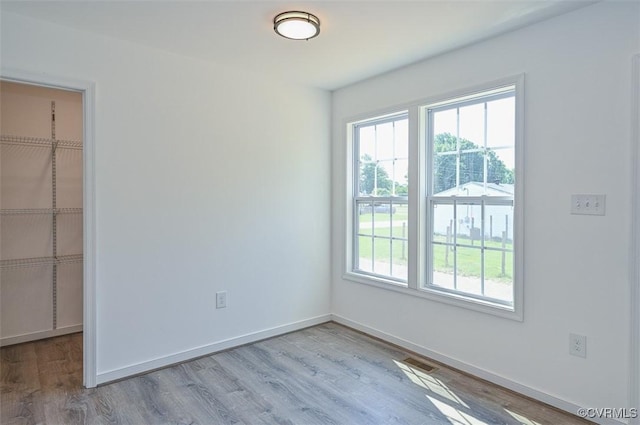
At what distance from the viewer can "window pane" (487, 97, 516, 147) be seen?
2566 mm

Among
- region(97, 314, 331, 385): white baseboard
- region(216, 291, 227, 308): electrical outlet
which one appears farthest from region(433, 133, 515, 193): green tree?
region(216, 291, 227, 308): electrical outlet

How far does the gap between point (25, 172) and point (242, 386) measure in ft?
9.05

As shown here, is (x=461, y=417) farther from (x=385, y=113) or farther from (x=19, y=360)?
(x=19, y=360)

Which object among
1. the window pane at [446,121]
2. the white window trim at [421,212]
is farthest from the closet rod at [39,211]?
the window pane at [446,121]

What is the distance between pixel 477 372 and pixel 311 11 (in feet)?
8.78

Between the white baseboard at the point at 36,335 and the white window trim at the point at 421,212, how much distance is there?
2.73m

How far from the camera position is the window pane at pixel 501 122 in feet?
8.42

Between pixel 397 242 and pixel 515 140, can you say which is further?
pixel 397 242

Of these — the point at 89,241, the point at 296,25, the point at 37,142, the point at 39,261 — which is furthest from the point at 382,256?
the point at 37,142

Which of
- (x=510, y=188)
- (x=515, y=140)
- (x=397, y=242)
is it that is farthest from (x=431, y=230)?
(x=515, y=140)

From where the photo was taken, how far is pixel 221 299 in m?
3.19

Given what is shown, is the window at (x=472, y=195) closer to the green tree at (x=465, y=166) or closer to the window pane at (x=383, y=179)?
the green tree at (x=465, y=166)

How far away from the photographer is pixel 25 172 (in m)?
3.37

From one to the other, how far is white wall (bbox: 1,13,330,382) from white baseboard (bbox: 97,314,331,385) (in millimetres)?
16
